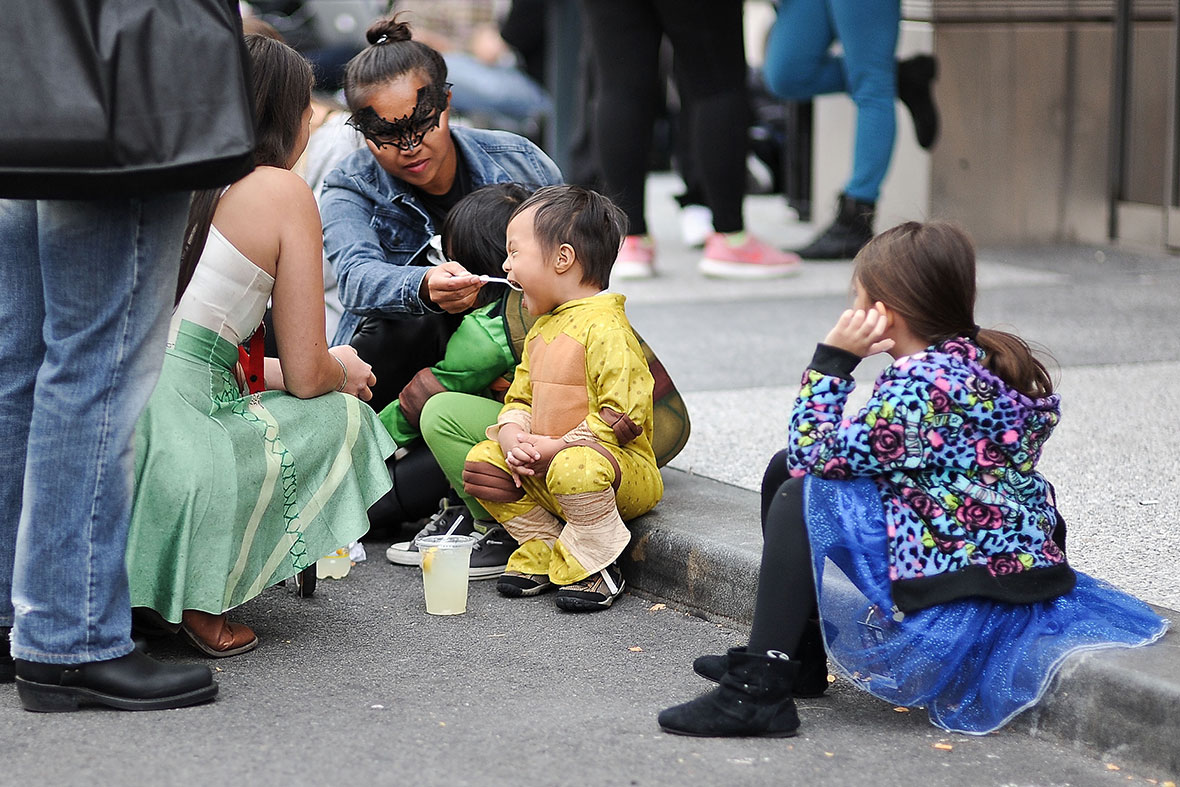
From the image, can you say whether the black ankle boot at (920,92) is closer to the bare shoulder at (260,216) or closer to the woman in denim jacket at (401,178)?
the woman in denim jacket at (401,178)

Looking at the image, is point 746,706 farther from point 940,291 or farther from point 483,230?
point 483,230

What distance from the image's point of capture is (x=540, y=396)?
129 inches

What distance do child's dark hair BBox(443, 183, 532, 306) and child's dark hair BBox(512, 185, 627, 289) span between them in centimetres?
25

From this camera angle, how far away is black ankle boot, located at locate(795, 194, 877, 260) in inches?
265

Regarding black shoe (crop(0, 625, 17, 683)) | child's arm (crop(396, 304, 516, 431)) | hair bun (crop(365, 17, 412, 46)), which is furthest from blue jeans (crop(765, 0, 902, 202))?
black shoe (crop(0, 625, 17, 683))

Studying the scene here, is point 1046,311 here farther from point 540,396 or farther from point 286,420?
point 286,420

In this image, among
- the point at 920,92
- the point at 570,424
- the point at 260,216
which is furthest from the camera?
the point at 920,92

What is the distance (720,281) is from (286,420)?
4053mm

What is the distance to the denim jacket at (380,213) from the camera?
12.1ft

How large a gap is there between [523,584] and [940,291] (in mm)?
1247

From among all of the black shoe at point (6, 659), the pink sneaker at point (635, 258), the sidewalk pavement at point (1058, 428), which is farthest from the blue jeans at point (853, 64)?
the black shoe at point (6, 659)

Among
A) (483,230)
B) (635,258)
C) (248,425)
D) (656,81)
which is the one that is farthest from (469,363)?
(635,258)

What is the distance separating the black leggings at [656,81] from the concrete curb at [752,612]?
8.33 feet

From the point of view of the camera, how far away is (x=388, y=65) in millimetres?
3729
